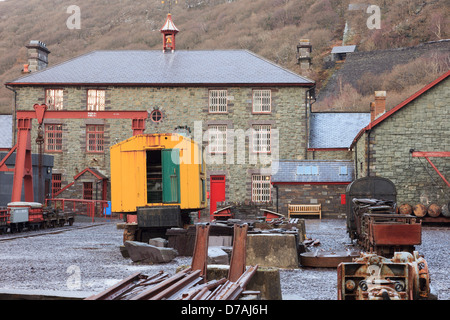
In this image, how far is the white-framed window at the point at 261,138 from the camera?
110 ft

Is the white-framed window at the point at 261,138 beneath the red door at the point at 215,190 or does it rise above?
above

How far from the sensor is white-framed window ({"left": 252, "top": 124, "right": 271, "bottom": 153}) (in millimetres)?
33575

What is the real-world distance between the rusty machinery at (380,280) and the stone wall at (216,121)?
26691 mm

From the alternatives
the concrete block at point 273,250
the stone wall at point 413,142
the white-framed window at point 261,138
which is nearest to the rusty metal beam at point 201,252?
the concrete block at point 273,250

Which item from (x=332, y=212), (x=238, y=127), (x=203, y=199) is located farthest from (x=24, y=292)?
(x=238, y=127)

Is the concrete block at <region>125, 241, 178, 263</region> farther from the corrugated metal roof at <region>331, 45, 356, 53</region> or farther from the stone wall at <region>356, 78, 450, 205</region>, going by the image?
the corrugated metal roof at <region>331, 45, 356, 53</region>

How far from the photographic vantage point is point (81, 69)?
35812 millimetres

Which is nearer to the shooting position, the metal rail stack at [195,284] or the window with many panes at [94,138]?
the metal rail stack at [195,284]

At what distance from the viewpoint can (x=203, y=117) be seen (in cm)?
3362

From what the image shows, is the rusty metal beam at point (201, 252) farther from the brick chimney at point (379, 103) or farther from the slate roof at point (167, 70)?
the slate roof at point (167, 70)

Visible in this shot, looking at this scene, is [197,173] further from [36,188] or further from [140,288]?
[36,188]

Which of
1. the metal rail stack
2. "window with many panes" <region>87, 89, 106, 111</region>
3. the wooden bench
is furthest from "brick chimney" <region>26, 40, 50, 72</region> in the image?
the metal rail stack

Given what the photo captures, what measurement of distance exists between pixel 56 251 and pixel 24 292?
8.38 metres

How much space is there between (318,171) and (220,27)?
264ft
